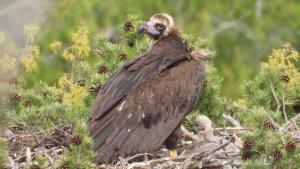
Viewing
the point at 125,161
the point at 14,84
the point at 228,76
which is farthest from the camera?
the point at 228,76

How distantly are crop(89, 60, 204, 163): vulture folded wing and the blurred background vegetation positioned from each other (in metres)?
18.8

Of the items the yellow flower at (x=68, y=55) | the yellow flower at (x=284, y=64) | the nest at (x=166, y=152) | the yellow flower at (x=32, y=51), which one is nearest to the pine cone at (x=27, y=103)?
the nest at (x=166, y=152)

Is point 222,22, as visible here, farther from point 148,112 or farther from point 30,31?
point 148,112

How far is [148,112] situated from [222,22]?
23.1 meters

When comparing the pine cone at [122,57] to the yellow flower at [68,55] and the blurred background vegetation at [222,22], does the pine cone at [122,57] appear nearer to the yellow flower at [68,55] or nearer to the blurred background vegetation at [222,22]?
the yellow flower at [68,55]

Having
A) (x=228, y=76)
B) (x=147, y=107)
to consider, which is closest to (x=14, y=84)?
(x=147, y=107)

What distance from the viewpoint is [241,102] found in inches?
619

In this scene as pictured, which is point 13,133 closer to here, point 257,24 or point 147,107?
point 147,107

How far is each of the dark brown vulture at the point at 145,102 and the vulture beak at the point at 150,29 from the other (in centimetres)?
57

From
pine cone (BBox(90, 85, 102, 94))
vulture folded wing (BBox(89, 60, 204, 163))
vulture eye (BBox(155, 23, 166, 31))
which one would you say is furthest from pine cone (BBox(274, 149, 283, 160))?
vulture eye (BBox(155, 23, 166, 31))

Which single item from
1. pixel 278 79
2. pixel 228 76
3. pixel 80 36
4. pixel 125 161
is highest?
pixel 228 76

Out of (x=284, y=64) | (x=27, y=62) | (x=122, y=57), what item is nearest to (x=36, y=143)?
(x=122, y=57)

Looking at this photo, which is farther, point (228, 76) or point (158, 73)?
point (228, 76)

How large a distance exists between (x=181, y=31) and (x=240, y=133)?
5.33 feet
